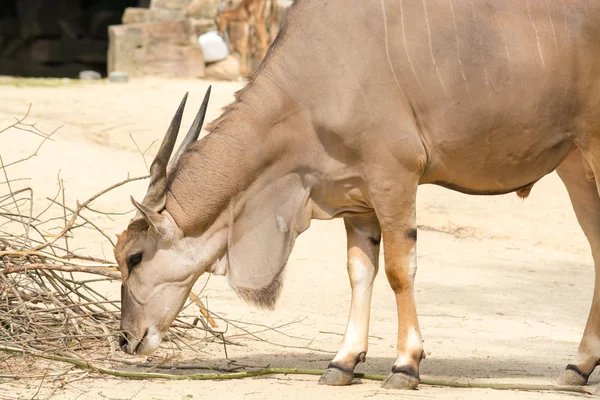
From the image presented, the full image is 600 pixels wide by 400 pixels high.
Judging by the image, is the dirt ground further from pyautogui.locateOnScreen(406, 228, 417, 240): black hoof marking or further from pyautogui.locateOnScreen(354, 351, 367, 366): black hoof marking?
pyautogui.locateOnScreen(406, 228, 417, 240): black hoof marking

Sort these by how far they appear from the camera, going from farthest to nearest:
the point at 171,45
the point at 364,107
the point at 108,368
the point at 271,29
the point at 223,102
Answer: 1. the point at 271,29
2. the point at 171,45
3. the point at 223,102
4. the point at 108,368
5. the point at 364,107

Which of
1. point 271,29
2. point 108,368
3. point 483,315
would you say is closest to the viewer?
point 108,368

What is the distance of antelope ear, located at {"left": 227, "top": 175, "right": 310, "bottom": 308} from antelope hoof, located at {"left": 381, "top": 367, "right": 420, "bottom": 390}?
70 centimetres

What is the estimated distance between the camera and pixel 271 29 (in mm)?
18000

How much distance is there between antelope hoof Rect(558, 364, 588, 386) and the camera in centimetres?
563

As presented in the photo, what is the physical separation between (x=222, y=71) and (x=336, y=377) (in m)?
11.7

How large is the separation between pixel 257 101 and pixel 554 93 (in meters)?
1.45

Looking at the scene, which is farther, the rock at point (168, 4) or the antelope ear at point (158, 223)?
the rock at point (168, 4)

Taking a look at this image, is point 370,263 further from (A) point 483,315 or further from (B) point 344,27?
(A) point 483,315

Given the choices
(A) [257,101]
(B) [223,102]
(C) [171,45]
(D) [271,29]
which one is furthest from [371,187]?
(D) [271,29]

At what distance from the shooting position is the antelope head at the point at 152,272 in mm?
5398

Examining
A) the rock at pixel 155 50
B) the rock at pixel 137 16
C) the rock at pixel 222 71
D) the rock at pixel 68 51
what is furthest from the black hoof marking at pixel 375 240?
the rock at pixel 68 51

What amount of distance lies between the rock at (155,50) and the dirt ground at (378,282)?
227 cm

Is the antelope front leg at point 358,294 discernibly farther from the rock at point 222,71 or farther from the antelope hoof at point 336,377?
the rock at point 222,71
